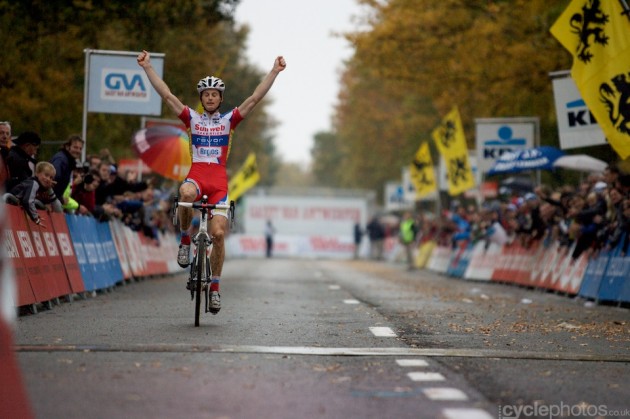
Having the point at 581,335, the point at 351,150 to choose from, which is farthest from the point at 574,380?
the point at 351,150

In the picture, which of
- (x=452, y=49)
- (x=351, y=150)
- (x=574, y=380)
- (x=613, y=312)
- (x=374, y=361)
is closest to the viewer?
(x=574, y=380)

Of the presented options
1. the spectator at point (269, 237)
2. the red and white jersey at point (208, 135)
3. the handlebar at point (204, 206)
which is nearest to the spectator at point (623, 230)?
the red and white jersey at point (208, 135)

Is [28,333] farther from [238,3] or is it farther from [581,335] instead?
[238,3]

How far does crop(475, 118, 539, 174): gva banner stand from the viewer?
106ft

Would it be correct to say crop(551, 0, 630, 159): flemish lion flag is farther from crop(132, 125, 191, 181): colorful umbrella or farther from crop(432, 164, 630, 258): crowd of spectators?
crop(132, 125, 191, 181): colorful umbrella

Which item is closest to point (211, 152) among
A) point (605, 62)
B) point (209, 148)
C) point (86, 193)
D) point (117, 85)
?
point (209, 148)

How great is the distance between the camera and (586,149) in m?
34.6

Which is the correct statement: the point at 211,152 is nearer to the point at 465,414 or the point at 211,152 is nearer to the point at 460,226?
the point at 465,414

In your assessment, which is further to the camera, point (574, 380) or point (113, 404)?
point (574, 380)

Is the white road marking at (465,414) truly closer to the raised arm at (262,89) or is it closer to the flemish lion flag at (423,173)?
the raised arm at (262,89)

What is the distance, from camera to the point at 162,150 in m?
27.1

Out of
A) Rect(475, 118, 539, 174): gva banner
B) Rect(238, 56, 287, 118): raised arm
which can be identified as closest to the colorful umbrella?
Rect(475, 118, 539, 174): gva banner

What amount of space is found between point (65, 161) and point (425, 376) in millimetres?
10308

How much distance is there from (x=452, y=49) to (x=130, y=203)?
15.7 metres
